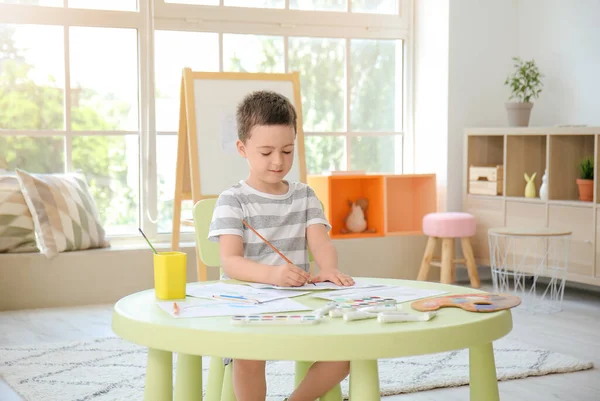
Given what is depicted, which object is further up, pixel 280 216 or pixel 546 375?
pixel 280 216

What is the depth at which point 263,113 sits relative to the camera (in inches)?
74.8

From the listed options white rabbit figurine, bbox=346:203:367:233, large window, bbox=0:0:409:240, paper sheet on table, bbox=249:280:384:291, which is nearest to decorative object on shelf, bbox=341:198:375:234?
white rabbit figurine, bbox=346:203:367:233

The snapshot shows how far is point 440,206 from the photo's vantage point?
5.05 m

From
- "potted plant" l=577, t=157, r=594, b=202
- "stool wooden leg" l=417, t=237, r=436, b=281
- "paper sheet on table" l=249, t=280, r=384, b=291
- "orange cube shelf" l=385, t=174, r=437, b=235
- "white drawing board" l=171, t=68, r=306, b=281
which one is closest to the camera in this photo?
"paper sheet on table" l=249, t=280, r=384, b=291

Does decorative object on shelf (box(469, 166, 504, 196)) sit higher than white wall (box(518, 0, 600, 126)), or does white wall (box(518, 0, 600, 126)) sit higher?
white wall (box(518, 0, 600, 126))

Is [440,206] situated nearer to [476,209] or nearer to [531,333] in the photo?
[476,209]

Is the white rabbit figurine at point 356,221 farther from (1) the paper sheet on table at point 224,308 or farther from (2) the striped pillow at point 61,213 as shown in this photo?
(1) the paper sheet on table at point 224,308

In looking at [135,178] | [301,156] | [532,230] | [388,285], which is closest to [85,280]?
[135,178]

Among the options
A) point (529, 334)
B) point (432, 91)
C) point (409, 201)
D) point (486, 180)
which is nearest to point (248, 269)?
point (529, 334)

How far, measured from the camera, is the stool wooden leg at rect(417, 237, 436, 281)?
15.2ft

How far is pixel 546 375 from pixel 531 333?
26.6 inches

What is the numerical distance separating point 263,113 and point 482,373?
0.76m

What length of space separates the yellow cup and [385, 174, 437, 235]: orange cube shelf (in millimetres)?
3473

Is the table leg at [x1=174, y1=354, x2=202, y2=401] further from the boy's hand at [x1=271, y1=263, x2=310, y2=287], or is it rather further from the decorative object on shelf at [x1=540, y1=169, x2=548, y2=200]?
the decorative object on shelf at [x1=540, y1=169, x2=548, y2=200]
